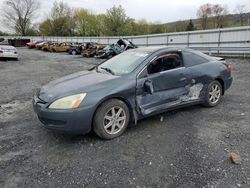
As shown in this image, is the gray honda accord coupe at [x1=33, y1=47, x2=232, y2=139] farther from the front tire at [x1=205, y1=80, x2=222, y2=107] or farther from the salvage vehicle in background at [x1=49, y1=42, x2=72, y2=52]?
the salvage vehicle in background at [x1=49, y1=42, x2=72, y2=52]

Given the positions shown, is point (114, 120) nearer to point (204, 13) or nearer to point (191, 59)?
point (191, 59)

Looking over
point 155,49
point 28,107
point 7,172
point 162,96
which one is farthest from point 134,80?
point 28,107

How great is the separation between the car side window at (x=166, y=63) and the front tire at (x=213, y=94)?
98 centimetres

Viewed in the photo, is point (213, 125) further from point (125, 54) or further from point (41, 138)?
point (41, 138)

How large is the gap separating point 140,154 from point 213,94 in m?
2.68

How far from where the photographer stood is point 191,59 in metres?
4.66

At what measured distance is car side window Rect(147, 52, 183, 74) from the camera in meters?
4.03

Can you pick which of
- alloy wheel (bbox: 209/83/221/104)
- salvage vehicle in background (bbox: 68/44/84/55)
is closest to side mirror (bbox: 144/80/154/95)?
alloy wheel (bbox: 209/83/221/104)

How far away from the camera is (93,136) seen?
3.71 meters

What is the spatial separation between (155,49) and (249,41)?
42.7 feet

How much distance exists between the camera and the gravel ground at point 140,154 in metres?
2.60

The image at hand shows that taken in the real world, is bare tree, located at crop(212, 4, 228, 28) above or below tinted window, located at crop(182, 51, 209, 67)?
above

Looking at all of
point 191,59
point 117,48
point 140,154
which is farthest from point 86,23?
point 140,154

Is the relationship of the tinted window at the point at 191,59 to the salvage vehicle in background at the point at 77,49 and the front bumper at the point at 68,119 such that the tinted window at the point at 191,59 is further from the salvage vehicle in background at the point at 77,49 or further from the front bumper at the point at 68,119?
the salvage vehicle in background at the point at 77,49
